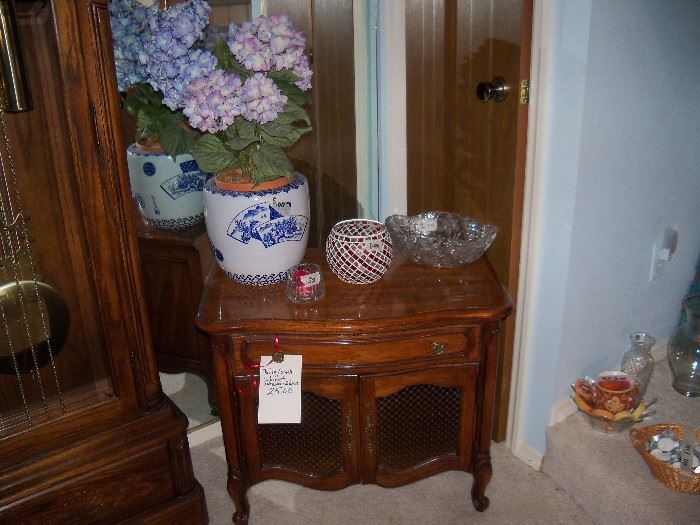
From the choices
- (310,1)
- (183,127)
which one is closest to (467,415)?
(183,127)

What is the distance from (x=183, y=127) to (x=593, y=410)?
1.30 m

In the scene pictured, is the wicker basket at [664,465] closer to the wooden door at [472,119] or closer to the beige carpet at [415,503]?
the beige carpet at [415,503]

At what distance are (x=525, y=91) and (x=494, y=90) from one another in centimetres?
10

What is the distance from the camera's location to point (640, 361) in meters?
1.92

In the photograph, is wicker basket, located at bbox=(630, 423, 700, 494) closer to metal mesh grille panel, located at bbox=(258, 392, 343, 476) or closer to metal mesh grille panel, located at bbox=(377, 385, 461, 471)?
metal mesh grille panel, located at bbox=(377, 385, 461, 471)

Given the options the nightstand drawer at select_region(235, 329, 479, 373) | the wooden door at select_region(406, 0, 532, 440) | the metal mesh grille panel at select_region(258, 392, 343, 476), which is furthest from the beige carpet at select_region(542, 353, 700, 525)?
the metal mesh grille panel at select_region(258, 392, 343, 476)

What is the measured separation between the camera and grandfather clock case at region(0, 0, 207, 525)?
1.23m

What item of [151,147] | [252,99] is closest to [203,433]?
[151,147]

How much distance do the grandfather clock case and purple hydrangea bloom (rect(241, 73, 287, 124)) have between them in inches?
10.2

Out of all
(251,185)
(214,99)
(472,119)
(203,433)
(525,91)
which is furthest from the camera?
(203,433)

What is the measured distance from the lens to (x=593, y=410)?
182 cm

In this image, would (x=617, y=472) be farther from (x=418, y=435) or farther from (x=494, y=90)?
(x=494, y=90)

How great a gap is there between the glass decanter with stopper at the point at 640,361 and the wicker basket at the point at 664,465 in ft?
0.38

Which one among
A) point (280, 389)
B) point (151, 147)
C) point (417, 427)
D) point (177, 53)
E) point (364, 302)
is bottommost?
point (417, 427)
